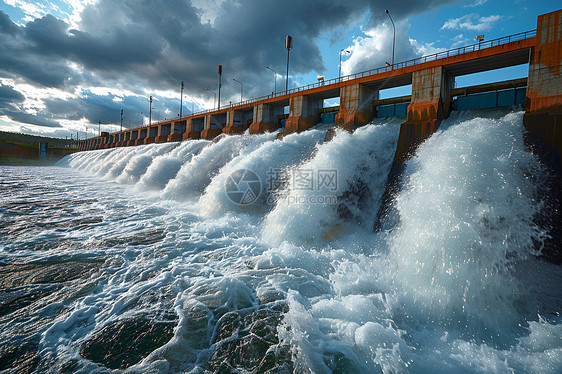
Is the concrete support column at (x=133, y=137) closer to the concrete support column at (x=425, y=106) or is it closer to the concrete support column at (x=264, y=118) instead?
the concrete support column at (x=264, y=118)

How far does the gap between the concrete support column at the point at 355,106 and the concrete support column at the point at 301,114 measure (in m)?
3.50

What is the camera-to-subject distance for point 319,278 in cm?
523

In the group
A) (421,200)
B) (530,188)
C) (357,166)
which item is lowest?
(421,200)

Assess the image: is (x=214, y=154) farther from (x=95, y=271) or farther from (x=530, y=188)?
(x=530, y=188)

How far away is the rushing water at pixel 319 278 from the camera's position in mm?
3219

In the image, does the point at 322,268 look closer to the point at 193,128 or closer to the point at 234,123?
the point at 234,123

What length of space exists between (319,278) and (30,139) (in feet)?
463

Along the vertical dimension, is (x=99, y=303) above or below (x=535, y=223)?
below

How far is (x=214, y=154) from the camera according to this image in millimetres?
14727

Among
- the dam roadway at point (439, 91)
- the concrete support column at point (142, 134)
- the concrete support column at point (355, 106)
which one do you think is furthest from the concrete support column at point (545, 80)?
the concrete support column at point (142, 134)

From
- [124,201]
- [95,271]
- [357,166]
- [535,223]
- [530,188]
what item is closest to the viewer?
[95,271]

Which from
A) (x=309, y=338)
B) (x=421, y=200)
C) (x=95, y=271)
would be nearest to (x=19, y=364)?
(x=95, y=271)

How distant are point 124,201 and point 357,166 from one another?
12039 mm

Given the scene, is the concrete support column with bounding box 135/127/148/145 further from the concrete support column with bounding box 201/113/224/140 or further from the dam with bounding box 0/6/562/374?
the dam with bounding box 0/6/562/374
